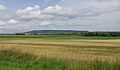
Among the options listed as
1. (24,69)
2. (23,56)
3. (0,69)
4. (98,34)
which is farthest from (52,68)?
(98,34)

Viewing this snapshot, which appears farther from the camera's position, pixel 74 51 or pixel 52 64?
pixel 74 51

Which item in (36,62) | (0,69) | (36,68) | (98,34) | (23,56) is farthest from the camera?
(98,34)

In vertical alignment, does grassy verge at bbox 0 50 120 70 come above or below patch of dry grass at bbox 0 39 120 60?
above

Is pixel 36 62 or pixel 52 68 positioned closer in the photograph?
pixel 52 68

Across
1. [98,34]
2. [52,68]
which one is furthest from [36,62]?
[98,34]

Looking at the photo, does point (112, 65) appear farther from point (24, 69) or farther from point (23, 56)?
point (23, 56)

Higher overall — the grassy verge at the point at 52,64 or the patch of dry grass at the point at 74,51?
the grassy verge at the point at 52,64

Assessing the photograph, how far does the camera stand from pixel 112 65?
47.5 feet

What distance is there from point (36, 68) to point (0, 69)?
2.09 m

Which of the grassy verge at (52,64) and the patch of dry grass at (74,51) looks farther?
the patch of dry grass at (74,51)

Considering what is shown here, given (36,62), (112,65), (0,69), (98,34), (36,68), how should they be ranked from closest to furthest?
1. (112,65)
2. (0,69)
3. (36,68)
4. (36,62)
5. (98,34)

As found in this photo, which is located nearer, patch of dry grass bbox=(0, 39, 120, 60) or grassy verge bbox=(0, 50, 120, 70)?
grassy verge bbox=(0, 50, 120, 70)

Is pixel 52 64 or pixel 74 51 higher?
pixel 52 64

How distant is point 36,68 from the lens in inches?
650
